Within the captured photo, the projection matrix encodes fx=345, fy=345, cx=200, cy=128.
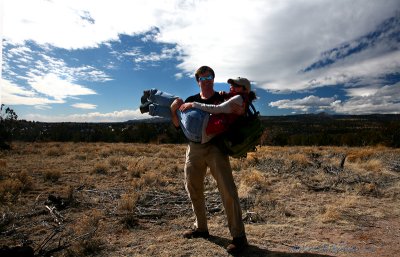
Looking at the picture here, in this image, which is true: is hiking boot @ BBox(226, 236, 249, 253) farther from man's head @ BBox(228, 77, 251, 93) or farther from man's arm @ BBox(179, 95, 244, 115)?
man's head @ BBox(228, 77, 251, 93)

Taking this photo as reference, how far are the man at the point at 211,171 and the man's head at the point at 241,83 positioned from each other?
314 millimetres

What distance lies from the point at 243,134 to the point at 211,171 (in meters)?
0.62

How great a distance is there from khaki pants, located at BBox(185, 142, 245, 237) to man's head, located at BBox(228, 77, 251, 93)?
72cm

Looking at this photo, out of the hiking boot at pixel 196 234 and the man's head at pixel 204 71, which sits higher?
the man's head at pixel 204 71

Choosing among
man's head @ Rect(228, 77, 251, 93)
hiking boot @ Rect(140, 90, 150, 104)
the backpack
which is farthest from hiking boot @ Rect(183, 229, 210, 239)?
man's head @ Rect(228, 77, 251, 93)

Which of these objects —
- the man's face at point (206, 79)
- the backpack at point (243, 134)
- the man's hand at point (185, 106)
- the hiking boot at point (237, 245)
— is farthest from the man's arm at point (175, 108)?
the hiking boot at point (237, 245)

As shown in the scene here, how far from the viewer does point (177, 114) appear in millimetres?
4012

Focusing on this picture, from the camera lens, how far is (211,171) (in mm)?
3928

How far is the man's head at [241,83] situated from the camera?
364 cm

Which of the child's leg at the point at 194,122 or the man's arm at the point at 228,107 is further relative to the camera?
the child's leg at the point at 194,122

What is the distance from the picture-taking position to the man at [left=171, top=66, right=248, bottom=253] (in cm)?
376

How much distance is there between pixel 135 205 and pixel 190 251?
2.48m

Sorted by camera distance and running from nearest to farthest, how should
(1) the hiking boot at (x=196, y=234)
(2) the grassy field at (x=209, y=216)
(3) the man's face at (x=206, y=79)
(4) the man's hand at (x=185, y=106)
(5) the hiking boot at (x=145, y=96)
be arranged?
(4) the man's hand at (x=185, y=106), (3) the man's face at (x=206, y=79), (2) the grassy field at (x=209, y=216), (5) the hiking boot at (x=145, y=96), (1) the hiking boot at (x=196, y=234)

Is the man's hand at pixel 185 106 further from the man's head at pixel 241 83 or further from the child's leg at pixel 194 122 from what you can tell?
the man's head at pixel 241 83
